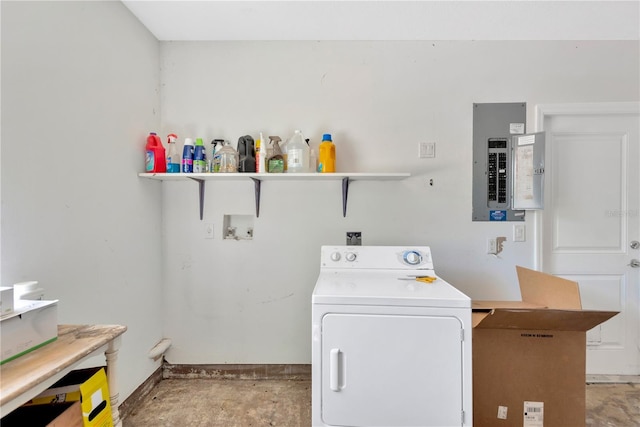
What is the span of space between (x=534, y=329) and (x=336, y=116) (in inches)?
65.2

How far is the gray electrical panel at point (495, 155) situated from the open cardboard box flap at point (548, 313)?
0.50m

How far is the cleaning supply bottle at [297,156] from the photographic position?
1776 mm

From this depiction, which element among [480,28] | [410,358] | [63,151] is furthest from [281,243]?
[480,28]

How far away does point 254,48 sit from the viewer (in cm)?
193

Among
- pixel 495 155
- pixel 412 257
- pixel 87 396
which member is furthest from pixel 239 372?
pixel 495 155

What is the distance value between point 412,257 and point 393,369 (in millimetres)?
697

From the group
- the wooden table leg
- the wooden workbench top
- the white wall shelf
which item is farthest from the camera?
the white wall shelf

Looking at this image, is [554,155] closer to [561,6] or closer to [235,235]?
[561,6]

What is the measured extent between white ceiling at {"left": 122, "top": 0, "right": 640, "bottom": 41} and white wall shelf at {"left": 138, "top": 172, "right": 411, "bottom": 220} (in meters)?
0.95

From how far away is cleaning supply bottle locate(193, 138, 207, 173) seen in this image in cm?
177

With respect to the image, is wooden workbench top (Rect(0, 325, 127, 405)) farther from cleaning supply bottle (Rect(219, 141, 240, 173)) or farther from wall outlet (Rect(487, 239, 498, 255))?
wall outlet (Rect(487, 239, 498, 255))

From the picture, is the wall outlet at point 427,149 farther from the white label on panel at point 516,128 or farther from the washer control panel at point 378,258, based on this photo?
the washer control panel at point 378,258

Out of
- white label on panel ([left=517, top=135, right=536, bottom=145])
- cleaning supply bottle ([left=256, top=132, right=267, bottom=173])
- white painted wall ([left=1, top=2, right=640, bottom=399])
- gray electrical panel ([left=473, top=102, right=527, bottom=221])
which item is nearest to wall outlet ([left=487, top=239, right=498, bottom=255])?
white painted wall ([left=1, top=2, right=640, bottom=399])

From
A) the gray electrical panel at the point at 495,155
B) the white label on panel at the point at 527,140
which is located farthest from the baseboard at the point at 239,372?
the white label on panel at the point at 527,140
